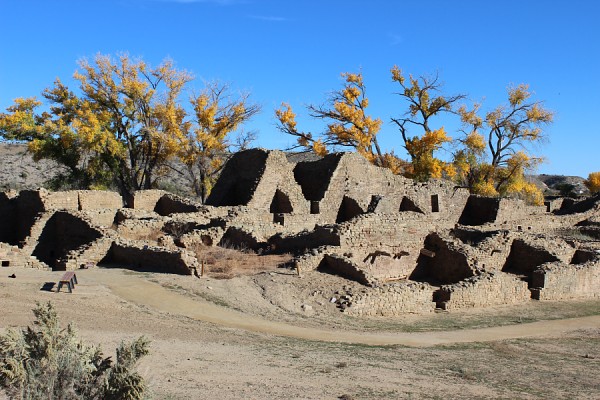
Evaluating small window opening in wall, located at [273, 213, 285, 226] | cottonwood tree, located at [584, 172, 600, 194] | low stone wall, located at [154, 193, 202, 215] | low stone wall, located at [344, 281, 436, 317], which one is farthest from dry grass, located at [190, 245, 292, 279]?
cottonwood tree, located at [584, 172, 600, 194]

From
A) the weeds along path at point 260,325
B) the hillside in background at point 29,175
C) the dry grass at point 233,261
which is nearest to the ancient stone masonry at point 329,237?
the dry grass at point 233,261

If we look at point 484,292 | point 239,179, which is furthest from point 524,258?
point 239,179

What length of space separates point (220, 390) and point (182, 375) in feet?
2.46

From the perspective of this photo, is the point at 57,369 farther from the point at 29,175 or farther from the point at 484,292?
the point at 29,175

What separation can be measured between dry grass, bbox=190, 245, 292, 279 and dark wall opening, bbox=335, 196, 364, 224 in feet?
26.7

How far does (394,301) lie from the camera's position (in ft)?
55.2

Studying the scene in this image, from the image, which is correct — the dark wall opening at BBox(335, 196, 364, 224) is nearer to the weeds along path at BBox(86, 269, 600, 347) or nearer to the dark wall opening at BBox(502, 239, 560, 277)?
the dark wall opening at BBox(502, 239, 560, 277)

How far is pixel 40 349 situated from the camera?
6.66 metres

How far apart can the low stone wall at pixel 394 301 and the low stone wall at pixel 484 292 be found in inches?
18.5

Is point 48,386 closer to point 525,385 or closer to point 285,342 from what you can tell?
point 285,342

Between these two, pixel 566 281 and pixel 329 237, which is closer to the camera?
pixel 329 237

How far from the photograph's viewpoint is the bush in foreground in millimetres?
6363

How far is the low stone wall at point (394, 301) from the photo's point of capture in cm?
1617

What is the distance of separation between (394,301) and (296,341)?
5212mm
